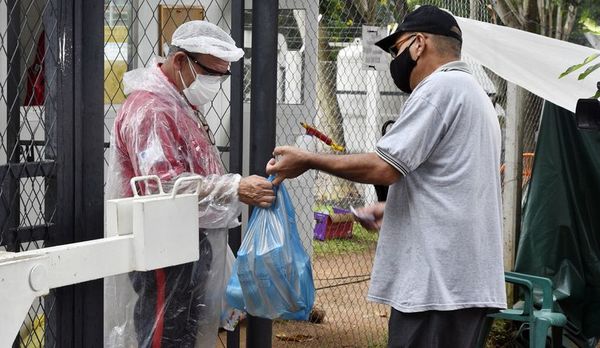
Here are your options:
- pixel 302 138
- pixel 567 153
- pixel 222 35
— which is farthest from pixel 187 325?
pixel 567 153

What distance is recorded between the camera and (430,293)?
320 cm

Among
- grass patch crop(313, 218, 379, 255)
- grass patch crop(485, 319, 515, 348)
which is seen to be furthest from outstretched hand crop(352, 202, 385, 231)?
grass patch crop(313, 218, 379, 255)

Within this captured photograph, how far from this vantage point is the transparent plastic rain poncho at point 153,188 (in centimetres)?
359

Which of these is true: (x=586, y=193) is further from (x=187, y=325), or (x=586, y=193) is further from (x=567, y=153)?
(x=187, y=325)

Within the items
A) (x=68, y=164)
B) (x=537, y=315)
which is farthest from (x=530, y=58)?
(x=68, y=164)

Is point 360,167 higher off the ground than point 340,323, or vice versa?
point 360,167

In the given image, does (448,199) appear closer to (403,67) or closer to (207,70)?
(403,67)

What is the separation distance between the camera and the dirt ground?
6852 mm

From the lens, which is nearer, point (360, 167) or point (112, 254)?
point (112, 254)

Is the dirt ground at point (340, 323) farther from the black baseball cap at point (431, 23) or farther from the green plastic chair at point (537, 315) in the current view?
the black baseball cap at point (431, 23)

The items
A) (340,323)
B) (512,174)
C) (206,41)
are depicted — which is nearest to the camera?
(206,41)

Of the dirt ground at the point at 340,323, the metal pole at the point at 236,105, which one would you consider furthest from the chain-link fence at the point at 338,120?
the metal pole at the point at 236,105

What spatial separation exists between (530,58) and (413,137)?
2561 millimetres

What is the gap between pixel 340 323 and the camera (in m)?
7.51
